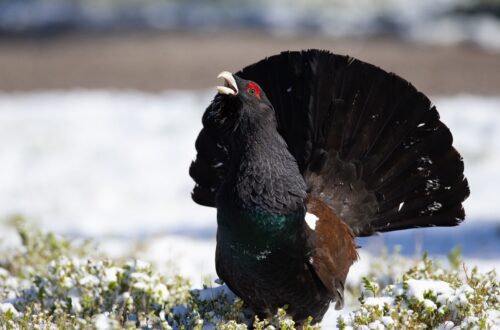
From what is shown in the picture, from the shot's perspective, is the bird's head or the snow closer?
the bird's head

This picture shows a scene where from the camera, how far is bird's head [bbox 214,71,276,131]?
12.9ft

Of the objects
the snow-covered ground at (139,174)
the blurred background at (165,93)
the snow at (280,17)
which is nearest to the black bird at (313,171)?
the snow-covered ground at (139,174)

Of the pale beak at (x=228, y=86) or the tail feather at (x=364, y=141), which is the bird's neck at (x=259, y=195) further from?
the tail feather at (x=364, y=141)

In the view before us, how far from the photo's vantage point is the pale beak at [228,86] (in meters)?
3.83

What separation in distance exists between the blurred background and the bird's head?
207 cm

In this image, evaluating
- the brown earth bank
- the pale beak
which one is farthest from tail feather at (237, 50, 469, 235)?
the brown earth bank

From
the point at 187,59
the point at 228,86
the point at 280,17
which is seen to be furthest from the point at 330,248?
the point at 280,17

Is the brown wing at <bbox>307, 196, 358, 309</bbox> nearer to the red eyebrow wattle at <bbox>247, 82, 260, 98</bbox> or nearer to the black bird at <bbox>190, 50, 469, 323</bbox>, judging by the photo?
the black bird at <bbox>190, 50, 469, 323</bbox>

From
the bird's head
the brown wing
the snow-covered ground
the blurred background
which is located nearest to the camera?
the bird's head

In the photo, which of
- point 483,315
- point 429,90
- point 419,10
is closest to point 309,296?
point 483,315

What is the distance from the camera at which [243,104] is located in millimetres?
3947

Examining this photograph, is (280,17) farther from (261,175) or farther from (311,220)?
(261,175)

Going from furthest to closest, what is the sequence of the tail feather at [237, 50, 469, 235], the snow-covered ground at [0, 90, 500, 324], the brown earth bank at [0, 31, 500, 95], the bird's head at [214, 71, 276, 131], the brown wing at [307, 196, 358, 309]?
the brown earth bank at [0, 31, 500, 95] < the snow-covered ground at [0, 90, 500, 324] < the tail feather at [237, 50, 469, 235] < the brown wing at [307, 196, 358, 309] < the bird's head at [214, 71, 276, 131]

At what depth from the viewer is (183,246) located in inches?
265
